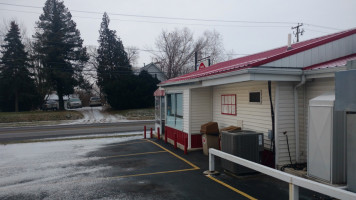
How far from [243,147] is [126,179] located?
3.45m

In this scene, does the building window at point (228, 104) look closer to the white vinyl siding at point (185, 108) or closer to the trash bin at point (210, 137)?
the trash bin at point (210, 137)

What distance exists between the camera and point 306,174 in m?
6.75

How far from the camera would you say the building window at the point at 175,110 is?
12.5 m

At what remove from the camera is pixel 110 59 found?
43281mm

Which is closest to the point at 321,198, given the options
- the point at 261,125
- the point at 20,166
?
the point at 261,125

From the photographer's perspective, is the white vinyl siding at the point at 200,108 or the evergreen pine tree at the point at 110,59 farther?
the evergreen pine tree at the point at 110,59

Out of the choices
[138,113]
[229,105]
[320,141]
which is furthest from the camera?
[138,113]

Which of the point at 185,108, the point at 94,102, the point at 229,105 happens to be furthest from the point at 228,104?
the point at 94,102

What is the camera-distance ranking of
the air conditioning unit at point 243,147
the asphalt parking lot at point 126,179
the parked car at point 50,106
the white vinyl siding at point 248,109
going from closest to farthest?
the asphalt parking lot at point 126,179
the air conditioning unit at point 243,147
the white vinyl siding at point 248,109
the parked car at point 50,106

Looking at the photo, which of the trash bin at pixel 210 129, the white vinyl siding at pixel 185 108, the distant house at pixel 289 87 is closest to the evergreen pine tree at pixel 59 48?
the white vinyl siding at pixel 185 108

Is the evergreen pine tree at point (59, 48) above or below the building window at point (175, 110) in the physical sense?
above

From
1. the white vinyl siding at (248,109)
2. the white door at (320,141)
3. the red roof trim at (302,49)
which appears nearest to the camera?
the white door at (320,141)

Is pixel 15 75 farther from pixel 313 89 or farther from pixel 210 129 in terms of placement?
pixel 313 89

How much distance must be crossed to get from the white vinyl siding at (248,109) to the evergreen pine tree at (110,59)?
3292cm
